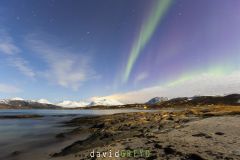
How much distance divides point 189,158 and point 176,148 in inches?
92.0

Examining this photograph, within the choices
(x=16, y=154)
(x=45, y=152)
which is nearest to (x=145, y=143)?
(x=45, y=152)

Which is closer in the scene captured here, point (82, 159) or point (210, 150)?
point (210, 150)

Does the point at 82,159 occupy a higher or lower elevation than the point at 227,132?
lower

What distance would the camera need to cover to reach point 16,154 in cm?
2358

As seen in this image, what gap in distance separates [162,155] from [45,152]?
14.5 m

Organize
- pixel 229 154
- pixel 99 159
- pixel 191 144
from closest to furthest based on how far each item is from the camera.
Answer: pixel 229 154
pixel 99 159
pixel 191 144

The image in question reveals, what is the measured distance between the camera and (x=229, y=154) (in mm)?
12828

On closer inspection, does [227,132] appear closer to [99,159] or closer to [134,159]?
[134,159]

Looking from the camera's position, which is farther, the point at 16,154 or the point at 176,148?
the point at 16,154

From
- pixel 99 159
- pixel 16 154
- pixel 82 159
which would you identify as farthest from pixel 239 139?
pixel 16 154

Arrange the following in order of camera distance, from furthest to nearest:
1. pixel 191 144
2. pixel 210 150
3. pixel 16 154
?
pixel 16 154, pixel 191 144, pixel 210 150

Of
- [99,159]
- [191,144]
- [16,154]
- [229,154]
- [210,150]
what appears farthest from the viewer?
[16,154]

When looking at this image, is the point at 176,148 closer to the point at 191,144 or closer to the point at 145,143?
the point at 191,144

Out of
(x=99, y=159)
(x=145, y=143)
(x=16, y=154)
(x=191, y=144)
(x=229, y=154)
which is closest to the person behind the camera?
(x=229, y=154)
